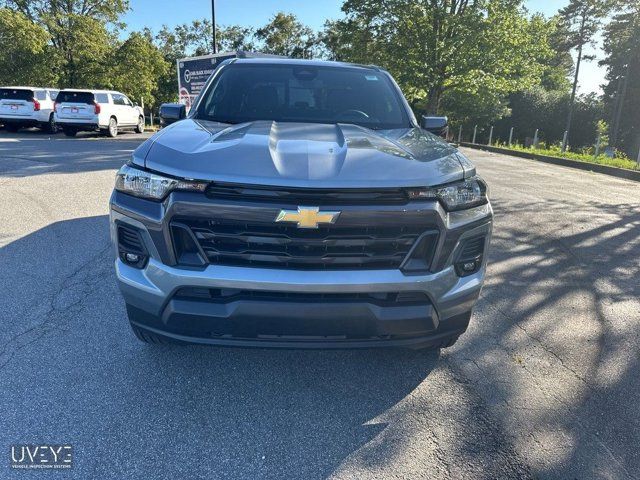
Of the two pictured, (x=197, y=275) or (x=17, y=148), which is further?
(x=17, y=148)

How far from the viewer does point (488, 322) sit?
3.66 metres

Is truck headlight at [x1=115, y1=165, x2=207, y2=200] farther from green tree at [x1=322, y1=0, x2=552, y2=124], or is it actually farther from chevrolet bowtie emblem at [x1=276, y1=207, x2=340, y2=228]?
green tree at [x1=322, y1=0, x2=552, y2=124]

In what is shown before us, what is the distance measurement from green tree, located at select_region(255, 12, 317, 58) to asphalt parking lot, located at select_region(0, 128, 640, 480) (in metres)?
41.4

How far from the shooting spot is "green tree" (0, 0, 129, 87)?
29.4 m

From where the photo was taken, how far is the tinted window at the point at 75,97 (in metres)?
17.9

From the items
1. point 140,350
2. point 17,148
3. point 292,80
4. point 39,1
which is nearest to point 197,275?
point 140,350

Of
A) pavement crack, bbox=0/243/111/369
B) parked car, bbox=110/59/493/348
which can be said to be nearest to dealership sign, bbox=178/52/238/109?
pavement crack, bbox=0/243/111/369

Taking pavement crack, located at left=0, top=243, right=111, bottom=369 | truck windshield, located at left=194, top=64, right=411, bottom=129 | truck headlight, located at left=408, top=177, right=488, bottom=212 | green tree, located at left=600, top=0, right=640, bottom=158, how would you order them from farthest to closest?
green tree, located at left=600, top=0, right=640, bottom=158 → truck windshield, located at left=194, top=64, right=411, bottom=129 → pavement crack, located at left=0, top=243, right=111, bottom=369 → truck headlight, located at left=408, top=177, right=488, bottom=212

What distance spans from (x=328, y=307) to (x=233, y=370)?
40.2 inches

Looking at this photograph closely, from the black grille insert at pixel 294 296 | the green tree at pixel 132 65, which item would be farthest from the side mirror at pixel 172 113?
the green tree at pixel 132 65

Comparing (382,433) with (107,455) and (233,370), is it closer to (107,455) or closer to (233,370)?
(233,370)

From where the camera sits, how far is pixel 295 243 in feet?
7.23

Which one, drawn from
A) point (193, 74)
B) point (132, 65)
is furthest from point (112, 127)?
point (132, 65)

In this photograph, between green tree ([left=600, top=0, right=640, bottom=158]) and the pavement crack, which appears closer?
the pavement crack
